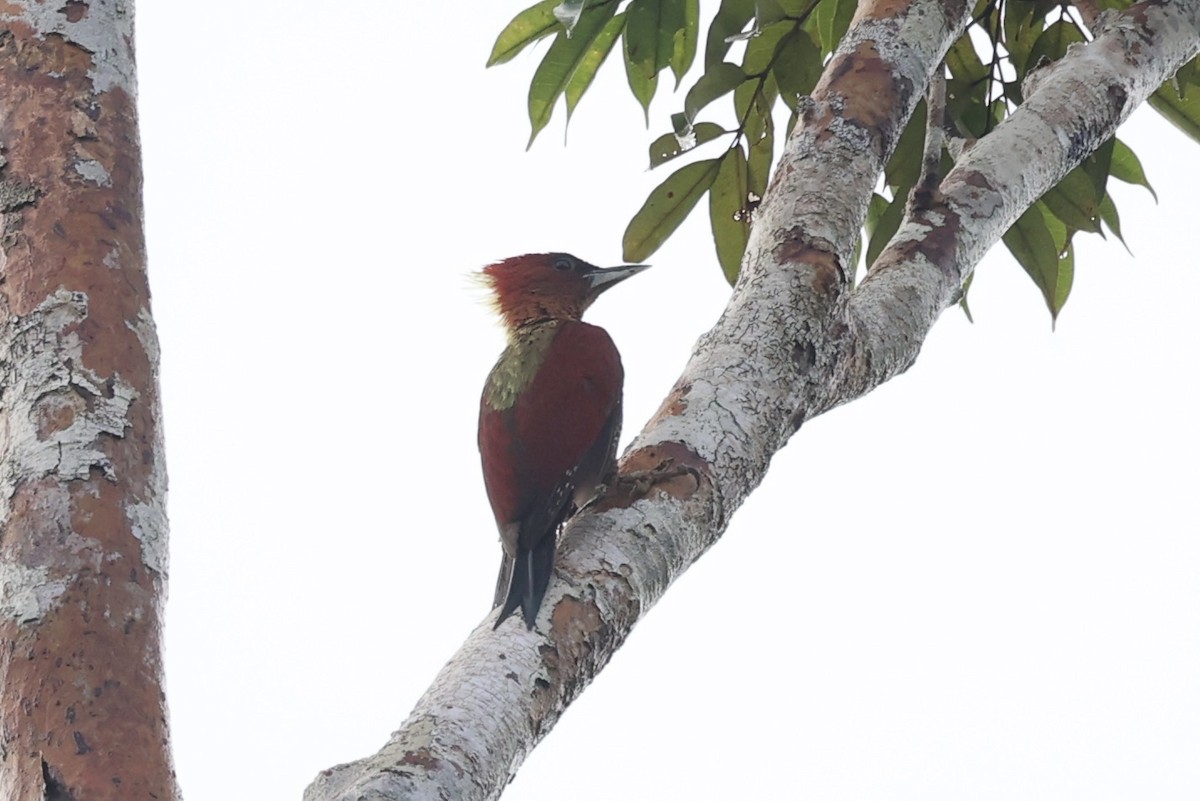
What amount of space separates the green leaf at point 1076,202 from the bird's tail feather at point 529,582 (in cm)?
179

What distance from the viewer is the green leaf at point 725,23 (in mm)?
3178

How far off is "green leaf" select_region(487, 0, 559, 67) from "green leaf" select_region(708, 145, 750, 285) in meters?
0.57

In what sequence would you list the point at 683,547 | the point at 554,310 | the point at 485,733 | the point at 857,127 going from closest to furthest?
1. the point at 485,733
2. the point at 683,547
3. the point at 857,127
4. the point at 554,310

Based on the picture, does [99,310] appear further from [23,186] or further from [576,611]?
[576,611]

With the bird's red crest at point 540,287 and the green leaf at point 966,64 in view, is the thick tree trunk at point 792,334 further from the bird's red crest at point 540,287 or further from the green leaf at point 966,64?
the bird's red crest at point 540,287

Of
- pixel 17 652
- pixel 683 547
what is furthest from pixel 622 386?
pixel 17 652

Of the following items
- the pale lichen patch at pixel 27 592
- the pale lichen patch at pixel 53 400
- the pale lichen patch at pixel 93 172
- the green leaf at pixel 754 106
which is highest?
the green leaf at pixel 754 106

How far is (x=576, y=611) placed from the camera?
5.71ft

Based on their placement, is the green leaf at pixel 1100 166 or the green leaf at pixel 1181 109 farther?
the green leaf at pixel 1181 109

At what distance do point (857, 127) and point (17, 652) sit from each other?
64.2 inches

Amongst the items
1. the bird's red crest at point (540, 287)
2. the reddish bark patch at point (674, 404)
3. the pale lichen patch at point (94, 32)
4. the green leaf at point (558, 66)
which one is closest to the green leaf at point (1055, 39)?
the green leaf at point (558, 66)

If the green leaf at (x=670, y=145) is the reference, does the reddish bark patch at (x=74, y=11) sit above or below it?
below

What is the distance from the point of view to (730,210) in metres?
3.34

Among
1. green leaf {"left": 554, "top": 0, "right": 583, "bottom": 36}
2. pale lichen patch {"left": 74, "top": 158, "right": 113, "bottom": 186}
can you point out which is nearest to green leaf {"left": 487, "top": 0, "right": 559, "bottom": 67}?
green leaf {"left": 554, "top": 0, "right": 583, "bottom": 36}
